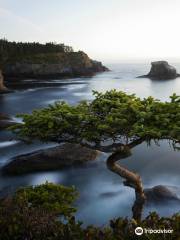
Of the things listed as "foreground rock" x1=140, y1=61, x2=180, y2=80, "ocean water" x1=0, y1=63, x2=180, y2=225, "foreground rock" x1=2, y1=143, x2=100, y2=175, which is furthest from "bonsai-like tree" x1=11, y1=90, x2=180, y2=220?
"foreground rock" x1=140, y1=61, x2=180, y2=80

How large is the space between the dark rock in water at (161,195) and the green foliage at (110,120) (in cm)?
978

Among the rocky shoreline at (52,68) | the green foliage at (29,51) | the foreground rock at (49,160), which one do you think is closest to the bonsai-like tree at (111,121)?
the foreground rock at (49,160)

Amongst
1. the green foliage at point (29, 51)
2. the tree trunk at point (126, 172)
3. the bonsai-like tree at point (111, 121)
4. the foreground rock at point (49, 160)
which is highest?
the green foliage at point (29, 51)

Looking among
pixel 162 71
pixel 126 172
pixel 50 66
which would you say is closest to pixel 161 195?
pixel 126 172

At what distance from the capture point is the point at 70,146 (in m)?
26.9

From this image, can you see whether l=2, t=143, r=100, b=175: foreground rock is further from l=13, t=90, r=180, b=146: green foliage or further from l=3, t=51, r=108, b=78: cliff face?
l=3, t=51, r=108, b=78: cliff face

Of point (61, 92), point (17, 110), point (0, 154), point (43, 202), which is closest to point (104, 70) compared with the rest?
point (61, 92)

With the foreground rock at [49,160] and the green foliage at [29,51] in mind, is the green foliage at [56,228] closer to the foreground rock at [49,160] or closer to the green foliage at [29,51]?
the foreground rock at [49,160]

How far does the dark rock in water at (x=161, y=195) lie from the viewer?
67.2 feet

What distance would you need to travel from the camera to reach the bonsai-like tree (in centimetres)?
1055

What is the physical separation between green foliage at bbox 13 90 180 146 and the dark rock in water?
32.1 feet

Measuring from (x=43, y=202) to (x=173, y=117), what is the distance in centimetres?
524

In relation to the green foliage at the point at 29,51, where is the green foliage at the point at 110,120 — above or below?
below

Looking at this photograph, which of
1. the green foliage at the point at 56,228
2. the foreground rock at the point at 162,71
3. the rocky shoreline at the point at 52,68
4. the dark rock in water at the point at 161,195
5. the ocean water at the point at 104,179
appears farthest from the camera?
the rocky shoreline at the point at 52,68
